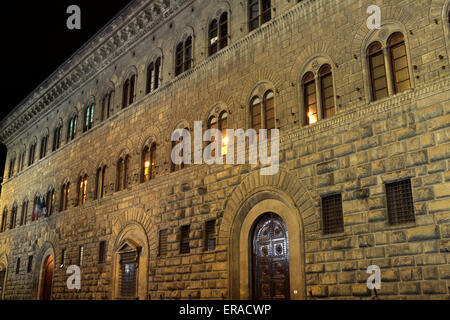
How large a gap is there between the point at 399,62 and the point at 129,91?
485 inches

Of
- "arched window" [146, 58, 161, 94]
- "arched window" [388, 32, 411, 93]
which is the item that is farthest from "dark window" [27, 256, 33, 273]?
"arched window" [388, 32, 411, 93]

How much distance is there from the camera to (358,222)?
9.81 metres

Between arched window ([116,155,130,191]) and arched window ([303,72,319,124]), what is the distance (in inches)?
350

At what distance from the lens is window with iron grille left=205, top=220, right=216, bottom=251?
43.6 feet

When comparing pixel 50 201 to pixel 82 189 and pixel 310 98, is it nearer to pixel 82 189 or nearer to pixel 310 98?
pixel 82 189

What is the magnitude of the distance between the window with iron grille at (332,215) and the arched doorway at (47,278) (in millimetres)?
16433

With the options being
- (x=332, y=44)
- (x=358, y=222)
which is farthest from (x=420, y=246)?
(x=332, y=44)

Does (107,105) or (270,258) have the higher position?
(107,105)

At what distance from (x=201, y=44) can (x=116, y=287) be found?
952cm

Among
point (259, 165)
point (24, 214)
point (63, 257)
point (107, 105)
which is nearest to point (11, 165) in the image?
point (24, 214)

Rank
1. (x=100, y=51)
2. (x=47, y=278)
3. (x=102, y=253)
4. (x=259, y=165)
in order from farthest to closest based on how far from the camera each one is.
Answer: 1. (x=47, y=278)
2. (x=100, y=51)
3. (x=102, y=253)
4. (x=259, y=165)

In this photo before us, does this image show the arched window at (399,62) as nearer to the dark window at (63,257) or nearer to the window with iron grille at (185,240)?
the window with iron grille at (185,240)

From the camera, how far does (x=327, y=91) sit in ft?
37.4

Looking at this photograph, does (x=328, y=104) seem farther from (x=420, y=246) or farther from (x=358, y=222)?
(x=420, y=246)
